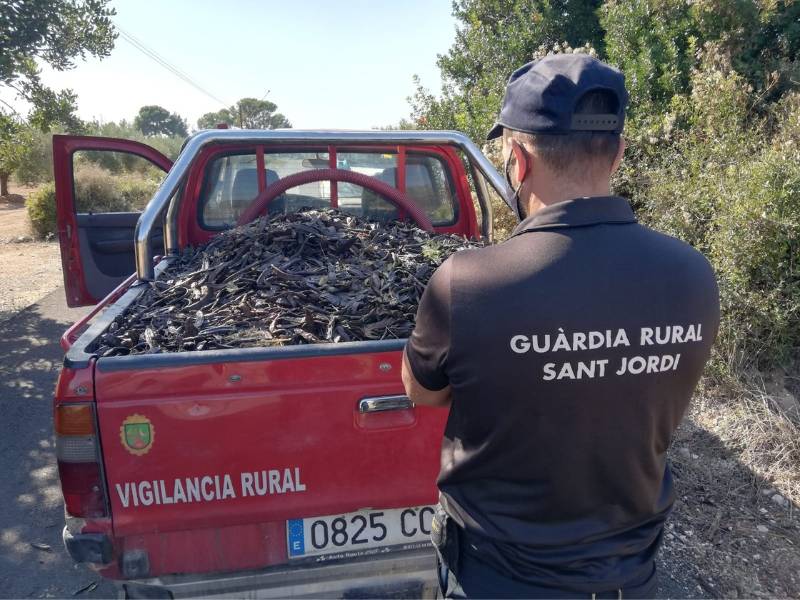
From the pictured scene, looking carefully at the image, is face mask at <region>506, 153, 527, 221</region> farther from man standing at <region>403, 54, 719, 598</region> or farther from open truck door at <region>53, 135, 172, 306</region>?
open truck door at <region>53, 135, 172, 306</region>

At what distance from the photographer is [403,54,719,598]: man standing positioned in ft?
3.97

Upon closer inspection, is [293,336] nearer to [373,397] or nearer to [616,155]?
[373,397]

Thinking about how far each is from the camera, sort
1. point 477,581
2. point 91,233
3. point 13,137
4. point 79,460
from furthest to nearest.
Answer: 1. point 13,137
2. point 91,233
3. point 79,460
4. point 477,581

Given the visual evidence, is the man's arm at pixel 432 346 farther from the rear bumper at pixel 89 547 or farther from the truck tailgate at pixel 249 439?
the rear bumper at pixel 89 547

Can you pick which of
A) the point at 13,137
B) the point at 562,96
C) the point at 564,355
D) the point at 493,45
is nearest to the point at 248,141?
the point at 562,96

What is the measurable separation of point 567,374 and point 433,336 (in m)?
0.30

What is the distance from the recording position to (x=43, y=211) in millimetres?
14820

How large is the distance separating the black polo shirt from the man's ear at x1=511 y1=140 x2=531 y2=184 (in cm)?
13

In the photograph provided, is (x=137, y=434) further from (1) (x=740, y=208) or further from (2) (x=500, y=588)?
(1) (x=740, y=208)

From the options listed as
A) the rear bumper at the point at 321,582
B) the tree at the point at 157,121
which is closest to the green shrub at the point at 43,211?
the rear bumper at the point at 321,582

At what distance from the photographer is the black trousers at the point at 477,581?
1359mm

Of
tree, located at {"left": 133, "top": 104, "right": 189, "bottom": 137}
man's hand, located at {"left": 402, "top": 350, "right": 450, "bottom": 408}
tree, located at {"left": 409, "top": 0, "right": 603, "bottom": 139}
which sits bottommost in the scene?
man's hand, located at {"left": 402, "top": 350, "right": 450, "bottom": 408}

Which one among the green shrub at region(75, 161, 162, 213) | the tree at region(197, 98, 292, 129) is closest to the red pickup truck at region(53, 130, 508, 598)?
the green shrub at region(75, 161, 162, 213)

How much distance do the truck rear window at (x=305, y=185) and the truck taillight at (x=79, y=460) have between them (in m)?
2.44
